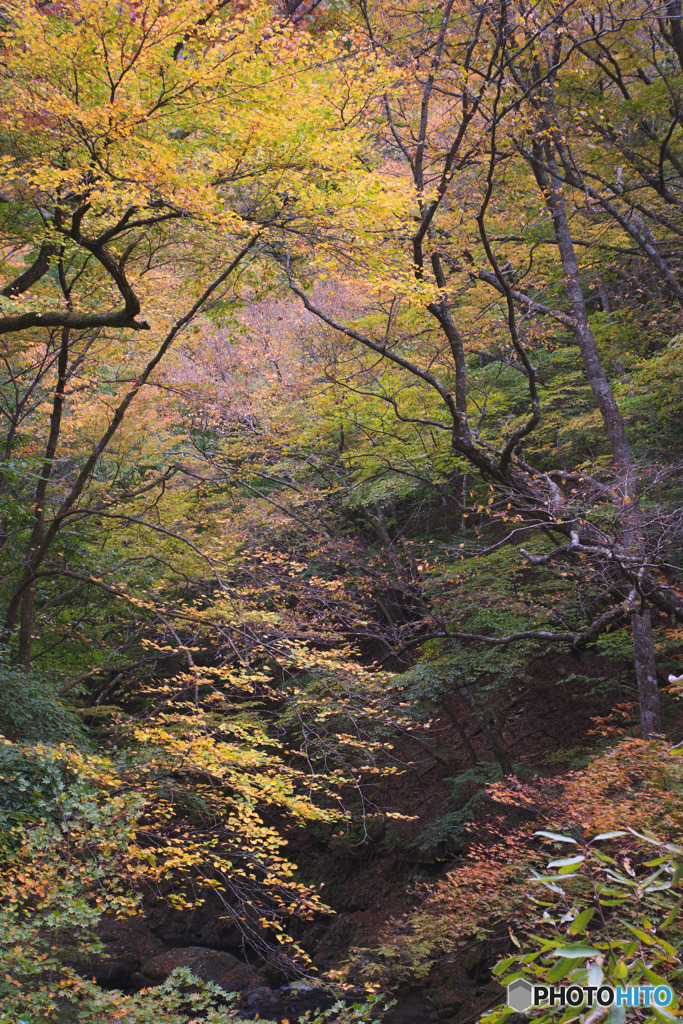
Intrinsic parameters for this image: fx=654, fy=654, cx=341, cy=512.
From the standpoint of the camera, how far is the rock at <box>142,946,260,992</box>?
337 inches

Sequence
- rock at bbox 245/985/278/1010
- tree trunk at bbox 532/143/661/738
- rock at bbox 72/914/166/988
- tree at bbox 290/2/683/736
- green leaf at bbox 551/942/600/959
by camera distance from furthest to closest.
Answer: rock at bbox 72/914/166/988 < rock at bbox 245/985/278/1010 < tree trunk at bbox 532/143/661/738 < tree at bbox 290/2/683/736 < green leaf at bbox 551/942/600/959

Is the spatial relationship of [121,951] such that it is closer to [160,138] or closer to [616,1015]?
[160,138]

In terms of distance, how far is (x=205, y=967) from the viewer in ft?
28.6

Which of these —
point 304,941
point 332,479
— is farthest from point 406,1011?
point 332,479

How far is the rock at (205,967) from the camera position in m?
8.57

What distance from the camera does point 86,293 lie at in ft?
26.5

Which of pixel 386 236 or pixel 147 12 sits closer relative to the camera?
pixel 147 12

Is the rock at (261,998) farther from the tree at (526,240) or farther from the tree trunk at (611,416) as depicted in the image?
the tree trunk at (611,416)

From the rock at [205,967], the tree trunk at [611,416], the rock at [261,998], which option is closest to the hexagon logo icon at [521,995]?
the tree trunk at [611,416]

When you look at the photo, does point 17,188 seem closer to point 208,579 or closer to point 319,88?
point 319,88

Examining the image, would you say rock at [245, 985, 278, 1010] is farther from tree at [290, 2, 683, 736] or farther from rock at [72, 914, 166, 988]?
tree at [290, 2, 683, 736]

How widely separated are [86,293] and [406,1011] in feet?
30.7

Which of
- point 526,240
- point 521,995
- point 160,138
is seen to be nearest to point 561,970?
point 521,995

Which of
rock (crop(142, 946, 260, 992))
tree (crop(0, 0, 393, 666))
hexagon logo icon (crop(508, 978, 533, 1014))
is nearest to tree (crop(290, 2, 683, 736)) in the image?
tree (crop(0, 0, 393, 666))
